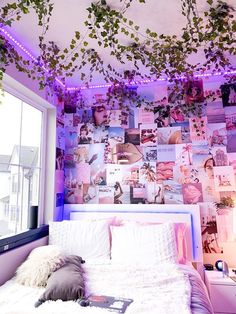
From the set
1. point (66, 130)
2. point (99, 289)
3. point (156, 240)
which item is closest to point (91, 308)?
point (99, 289)

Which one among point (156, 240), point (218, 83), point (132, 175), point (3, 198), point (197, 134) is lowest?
point (156, 240)

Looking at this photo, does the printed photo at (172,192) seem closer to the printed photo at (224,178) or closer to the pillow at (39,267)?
the printed photo at (224,178)

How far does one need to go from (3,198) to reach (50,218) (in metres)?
0.73

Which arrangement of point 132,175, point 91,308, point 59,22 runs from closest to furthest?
point 91,308, point 59,22, point 132,175

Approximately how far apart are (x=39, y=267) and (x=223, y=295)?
1.61m

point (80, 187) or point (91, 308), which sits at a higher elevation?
point (80, 187)

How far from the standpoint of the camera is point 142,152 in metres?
3.00

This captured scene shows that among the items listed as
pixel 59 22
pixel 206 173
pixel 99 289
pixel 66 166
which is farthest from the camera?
pixel 66 166

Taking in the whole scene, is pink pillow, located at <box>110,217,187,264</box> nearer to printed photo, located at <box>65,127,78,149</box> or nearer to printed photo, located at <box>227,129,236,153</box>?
printed photo, located at <box>227,129,236,153</box>

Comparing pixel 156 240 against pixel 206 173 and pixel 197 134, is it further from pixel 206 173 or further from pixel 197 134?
pixel 197 134

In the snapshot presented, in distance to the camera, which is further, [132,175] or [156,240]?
[132,175]

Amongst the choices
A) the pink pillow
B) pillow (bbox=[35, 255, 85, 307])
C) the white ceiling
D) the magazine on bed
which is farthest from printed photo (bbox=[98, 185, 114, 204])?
the white ceiling

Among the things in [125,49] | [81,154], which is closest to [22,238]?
[81,154]

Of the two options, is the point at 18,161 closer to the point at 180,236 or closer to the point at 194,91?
the point at 180,236
